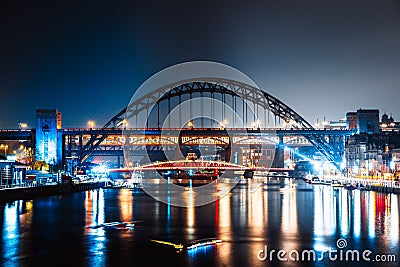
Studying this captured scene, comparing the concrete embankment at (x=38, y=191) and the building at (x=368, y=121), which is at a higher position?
the building at (x=368, y=121)

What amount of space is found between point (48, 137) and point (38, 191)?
2559cm

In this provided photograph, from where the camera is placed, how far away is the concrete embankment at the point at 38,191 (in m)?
45.9

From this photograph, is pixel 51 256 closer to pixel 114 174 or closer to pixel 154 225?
pixel 154 225

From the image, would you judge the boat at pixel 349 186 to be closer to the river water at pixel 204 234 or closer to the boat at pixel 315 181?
the boat at pixel 315 181

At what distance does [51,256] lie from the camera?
23.6 meters

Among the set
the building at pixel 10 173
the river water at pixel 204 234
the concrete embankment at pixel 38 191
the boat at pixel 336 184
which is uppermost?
the building at pixel 10 173

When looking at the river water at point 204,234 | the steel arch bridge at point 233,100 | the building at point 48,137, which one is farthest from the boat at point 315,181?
the river water at point 204,234

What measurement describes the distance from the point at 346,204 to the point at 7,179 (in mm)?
30198

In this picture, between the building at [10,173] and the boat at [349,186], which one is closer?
the building at [10,173]

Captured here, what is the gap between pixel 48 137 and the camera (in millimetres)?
77938

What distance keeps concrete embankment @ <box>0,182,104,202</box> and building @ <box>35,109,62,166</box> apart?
7.93 metres

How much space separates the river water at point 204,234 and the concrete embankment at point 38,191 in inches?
61.8

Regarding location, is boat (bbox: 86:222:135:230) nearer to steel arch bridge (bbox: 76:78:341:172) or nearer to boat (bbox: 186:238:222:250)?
boat (bbox: 186:238:222:250)

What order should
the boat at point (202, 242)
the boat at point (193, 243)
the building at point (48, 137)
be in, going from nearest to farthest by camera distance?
1. the boat at point (193, 243)
2. the boat at point (202, 242)
3. the building at point (48, 137)
